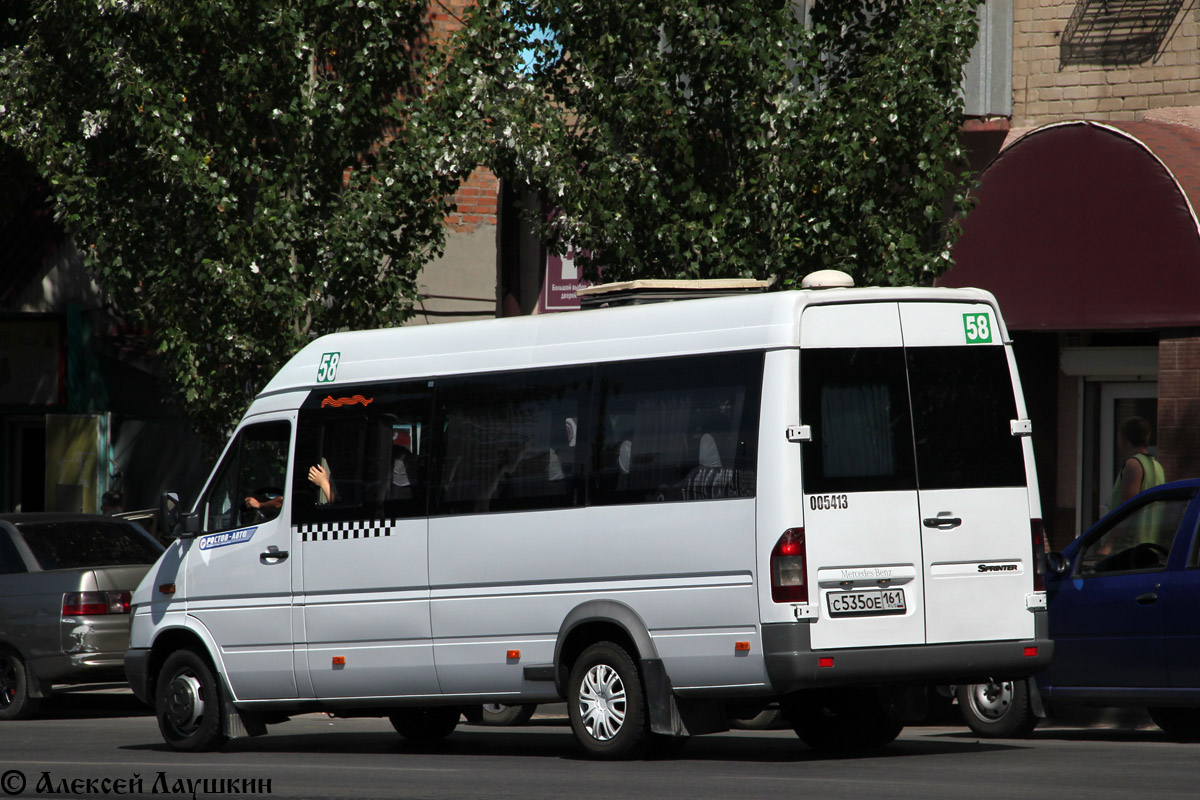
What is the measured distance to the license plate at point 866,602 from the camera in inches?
377

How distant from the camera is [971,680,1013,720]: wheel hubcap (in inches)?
484

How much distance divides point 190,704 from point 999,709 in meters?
5.22

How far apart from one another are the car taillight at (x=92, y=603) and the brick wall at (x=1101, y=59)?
972 cm

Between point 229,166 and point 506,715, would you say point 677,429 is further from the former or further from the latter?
point 229,166

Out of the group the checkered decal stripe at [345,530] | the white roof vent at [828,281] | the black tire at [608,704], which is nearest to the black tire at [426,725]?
the checkered decal stripe at [345,530]

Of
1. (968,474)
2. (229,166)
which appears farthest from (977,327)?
(229,166)

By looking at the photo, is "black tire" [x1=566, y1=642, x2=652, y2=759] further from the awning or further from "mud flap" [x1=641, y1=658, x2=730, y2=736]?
the awning

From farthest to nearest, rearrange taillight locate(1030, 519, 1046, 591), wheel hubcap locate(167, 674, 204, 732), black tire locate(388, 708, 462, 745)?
black tire locate(388, 708, 462, 745)
wheel hubcap locate(167, 674, 204, 732)
taillight locate(1030, 519, 1046, 591)

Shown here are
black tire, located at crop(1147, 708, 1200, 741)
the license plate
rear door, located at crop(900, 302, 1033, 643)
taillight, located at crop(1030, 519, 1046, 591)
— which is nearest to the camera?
the license plate

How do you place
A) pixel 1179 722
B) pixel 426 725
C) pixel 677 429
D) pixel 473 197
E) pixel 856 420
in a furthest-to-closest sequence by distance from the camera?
pixel 473 197 < pixel 426 725 < pixel 1179 722 < pixel 677 429 < pixel 856 420

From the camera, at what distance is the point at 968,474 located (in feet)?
33.0

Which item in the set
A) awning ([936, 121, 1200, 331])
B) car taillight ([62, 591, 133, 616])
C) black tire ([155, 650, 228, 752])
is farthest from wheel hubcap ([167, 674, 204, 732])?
awning ([936, 121, 1200, 331])

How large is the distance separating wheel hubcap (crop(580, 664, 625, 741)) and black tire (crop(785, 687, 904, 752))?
114cm

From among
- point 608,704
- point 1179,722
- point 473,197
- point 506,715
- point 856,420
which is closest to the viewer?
point 856,420
